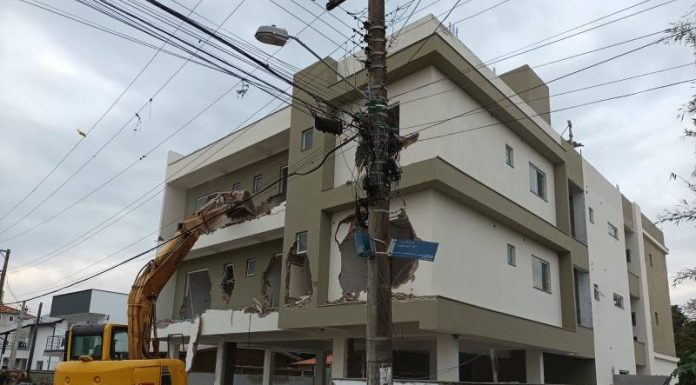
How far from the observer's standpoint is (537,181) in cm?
2492

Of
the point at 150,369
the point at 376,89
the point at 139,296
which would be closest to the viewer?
the point at 376,89

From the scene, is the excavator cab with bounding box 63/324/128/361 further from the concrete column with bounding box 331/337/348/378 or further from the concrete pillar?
the concrete pillar

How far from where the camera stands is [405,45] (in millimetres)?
18797

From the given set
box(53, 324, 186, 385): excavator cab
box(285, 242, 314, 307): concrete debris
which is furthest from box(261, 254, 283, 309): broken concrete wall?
box(53, 324, 186, 385): excavator cab

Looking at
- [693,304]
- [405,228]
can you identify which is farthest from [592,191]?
[693,304]

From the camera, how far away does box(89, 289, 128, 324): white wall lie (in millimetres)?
42312

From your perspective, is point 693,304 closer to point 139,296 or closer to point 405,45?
point 405,45

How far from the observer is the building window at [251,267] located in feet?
84.1

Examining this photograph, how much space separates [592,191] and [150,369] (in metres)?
22.2

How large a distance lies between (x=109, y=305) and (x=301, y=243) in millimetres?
27534

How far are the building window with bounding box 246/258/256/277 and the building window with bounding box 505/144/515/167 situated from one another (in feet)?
35.4

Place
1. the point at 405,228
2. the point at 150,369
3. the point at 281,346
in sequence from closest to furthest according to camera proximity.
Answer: the point at 150,369, the point at 405,228, the point at 281,346

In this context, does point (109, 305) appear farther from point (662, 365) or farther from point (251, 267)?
point (662, 365)

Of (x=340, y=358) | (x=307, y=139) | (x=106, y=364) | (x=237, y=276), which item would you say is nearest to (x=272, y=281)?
(x=237, y=276)
